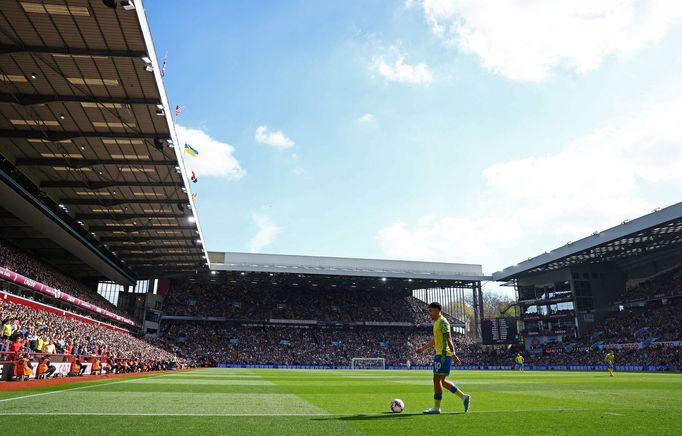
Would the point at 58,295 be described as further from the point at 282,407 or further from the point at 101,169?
the point at 282,407

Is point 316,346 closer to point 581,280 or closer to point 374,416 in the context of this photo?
point 581,280

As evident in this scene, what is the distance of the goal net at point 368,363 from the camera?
57169 mm

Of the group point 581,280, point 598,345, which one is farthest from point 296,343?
point 581,280

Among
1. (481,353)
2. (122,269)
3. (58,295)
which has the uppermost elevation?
(122,269)

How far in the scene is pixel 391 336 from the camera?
67500 millimetres

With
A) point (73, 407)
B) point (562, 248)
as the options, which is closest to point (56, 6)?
point (73, 407)

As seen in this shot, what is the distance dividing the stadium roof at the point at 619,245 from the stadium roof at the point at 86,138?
42.3m

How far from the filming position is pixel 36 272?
34969 millimetres

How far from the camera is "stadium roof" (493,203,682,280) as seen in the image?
144 ft

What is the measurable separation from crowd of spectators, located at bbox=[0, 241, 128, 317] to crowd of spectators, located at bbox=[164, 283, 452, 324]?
1912cm

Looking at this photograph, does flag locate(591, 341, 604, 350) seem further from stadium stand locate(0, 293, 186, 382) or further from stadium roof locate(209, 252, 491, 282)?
stadium stand locate(0, 293, 186, 382)

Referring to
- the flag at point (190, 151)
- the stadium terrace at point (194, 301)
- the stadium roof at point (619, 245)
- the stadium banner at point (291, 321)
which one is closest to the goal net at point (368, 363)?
the stadium terrace at point (194, 301)

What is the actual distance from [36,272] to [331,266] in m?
38.4

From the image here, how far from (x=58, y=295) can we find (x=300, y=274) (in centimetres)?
3140
